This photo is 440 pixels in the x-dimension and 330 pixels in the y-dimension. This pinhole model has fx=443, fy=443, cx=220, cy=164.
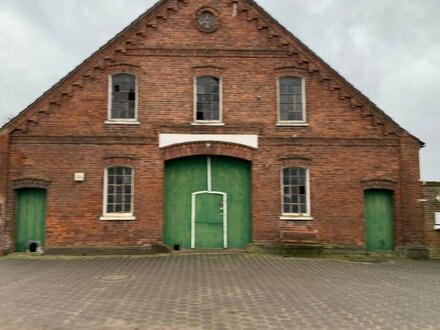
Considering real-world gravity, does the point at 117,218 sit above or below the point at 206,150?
below

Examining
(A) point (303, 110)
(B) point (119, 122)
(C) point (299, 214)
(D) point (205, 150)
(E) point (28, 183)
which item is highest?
(A) point (303, 110)

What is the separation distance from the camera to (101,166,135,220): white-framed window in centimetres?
1571

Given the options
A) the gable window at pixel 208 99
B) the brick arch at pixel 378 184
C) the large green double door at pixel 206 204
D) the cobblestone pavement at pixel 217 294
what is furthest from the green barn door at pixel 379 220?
the gable window at pixel 208 99

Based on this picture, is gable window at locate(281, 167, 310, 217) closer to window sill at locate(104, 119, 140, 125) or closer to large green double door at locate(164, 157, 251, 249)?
large green double door at locate(164, 157, 251, 249)

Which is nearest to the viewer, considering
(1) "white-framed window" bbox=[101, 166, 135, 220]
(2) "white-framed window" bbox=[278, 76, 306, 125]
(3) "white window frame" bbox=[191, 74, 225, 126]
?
(1) "white-framed window" bbox=[101, 166, 135, 220]

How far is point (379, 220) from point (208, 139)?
694cm

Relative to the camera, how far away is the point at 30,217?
51.4 feet

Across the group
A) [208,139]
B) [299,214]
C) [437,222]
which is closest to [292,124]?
[208,139]

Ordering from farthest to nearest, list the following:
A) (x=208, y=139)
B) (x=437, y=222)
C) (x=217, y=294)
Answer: (x=208, y=139)
(x=437, y=222)
(x=217, y=294)

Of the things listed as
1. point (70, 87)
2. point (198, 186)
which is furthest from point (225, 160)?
point (70, 87)

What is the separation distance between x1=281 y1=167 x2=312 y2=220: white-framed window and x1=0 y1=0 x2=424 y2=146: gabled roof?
132 inches

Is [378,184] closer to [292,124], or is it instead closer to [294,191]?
[294,191]

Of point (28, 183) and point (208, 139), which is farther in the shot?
point (208, 139)

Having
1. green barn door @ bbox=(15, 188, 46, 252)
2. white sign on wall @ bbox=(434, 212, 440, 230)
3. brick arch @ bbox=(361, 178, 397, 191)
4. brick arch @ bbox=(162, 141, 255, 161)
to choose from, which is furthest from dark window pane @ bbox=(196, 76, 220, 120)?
white sign on wall @ bbox=(434, 212, 440, 230)
